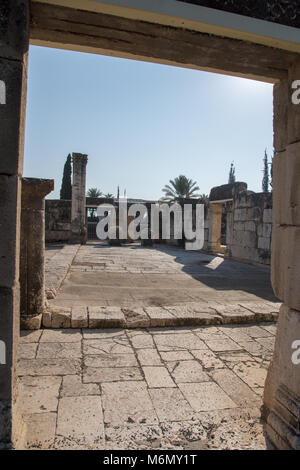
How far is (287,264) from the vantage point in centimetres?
224

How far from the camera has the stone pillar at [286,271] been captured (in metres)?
2.08

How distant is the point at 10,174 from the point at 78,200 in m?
14.4

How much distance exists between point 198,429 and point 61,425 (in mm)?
966

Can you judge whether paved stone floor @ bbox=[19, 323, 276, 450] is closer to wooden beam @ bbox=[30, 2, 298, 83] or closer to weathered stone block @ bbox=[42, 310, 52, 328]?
weathered stone block @ bbox=[42, 310, 52, 328]

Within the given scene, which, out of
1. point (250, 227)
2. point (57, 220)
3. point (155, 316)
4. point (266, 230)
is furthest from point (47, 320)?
point (57, 220)

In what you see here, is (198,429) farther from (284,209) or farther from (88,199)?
(88,199)

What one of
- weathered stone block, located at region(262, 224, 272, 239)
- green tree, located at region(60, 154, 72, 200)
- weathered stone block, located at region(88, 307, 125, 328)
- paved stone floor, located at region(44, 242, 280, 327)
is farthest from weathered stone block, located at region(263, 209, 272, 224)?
green tree, located at region(60, 154, 72, 200)

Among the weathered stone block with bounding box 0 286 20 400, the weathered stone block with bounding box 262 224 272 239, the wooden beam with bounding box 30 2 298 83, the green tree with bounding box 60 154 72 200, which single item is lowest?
the weathered stone block with bounding box 0 286 20 400

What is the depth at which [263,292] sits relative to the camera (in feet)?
21.6

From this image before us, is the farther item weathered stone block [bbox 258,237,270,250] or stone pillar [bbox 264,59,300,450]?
weathered stone block [bbox 258,237,270,250]

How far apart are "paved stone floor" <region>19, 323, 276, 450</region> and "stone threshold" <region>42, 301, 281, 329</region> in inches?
5.4

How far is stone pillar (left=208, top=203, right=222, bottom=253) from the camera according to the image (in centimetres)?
1434

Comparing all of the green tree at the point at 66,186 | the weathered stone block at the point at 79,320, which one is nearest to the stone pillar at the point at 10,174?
the weathered stone block at the point at 79,320
